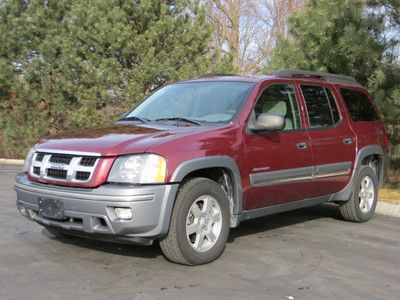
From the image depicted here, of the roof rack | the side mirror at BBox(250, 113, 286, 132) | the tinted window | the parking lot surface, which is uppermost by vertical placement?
the roof rack

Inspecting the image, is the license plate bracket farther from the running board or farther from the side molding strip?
the side molding strip

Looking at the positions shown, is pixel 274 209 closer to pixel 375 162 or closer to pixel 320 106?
pixel 320 106

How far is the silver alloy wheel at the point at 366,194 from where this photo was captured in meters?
7.81

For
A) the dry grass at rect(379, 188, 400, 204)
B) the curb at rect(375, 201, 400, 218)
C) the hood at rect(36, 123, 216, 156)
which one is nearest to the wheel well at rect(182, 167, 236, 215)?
the hood at rect(36, 123, 216, 156)

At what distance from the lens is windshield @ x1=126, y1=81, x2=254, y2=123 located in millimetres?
6045

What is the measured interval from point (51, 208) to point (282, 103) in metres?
2.83

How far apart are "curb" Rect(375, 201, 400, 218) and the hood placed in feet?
14.2

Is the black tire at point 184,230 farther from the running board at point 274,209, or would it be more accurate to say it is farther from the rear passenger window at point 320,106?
the rear passenger window at point 320,106

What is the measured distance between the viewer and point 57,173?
207 inches

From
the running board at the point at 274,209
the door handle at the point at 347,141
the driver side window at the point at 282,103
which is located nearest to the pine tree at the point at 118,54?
the door handle at the point at 347,141

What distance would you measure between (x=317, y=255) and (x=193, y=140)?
1.82 meters

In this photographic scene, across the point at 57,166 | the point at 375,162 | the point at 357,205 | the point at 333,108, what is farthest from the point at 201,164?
the point at 375,162

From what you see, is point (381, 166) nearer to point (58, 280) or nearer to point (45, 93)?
point (58, 280)

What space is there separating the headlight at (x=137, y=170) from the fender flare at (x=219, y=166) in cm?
16
